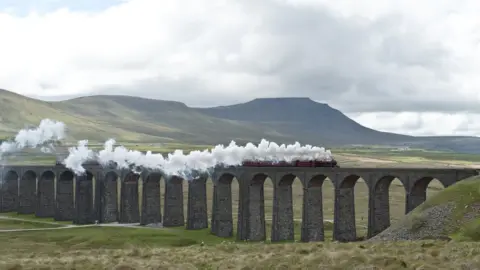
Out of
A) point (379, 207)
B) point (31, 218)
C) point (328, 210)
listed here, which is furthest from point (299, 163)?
point (31, 218)

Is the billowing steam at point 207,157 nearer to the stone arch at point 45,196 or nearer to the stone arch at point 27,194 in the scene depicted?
the stone arch at point 45,196

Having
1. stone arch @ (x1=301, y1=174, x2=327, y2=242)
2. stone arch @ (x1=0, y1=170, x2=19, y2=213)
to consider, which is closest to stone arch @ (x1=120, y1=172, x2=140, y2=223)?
stone arch @ (x1=301, y1=174, x2=327, y2=242)

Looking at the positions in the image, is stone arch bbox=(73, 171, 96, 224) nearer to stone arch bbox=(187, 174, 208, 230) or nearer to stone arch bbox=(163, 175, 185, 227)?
stone arch bbox=(163, 175, 185, 227)

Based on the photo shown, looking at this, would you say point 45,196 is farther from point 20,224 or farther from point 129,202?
point 129,202

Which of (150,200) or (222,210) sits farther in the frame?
(150,200)

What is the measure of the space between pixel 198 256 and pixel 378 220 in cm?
4169

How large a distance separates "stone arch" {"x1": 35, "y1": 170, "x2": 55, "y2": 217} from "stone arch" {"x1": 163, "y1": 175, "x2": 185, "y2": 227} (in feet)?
119

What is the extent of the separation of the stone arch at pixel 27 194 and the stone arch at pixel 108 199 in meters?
27.4

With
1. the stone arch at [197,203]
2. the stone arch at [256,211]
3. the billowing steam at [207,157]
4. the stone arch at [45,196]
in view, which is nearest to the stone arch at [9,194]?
the stone arch at [45,196]

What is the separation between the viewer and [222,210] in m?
92.2

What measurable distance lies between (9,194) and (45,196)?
1785 centimetres

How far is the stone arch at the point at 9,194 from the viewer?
139750 mm

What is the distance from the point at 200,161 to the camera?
96500 mm

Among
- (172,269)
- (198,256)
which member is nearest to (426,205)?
(198,256)
